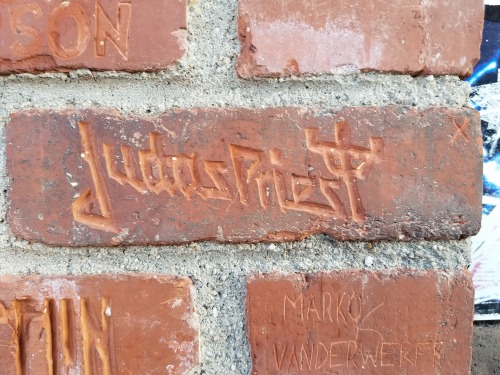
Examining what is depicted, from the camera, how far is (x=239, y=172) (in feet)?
1.28

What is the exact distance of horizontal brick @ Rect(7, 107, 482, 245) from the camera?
15.3 inches

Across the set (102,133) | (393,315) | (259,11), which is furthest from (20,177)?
(393,315)

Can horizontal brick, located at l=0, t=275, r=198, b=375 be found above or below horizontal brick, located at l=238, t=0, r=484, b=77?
below

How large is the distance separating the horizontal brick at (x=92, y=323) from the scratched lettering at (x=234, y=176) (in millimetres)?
62

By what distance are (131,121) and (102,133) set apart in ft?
0.09

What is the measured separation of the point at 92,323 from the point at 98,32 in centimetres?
26

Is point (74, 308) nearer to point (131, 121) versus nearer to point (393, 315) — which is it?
point (131, 121)

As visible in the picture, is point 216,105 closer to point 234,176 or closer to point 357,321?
point 234,176

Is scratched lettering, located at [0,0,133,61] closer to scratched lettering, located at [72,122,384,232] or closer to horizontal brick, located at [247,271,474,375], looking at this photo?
scratched lettering, located at [72,122,384,232]

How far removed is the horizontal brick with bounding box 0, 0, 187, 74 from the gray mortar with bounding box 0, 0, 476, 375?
1 centimetres

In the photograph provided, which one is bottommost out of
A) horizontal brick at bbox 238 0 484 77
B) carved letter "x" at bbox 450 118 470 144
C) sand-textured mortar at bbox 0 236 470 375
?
sand-textured mortar at bbox 0 236 470 375

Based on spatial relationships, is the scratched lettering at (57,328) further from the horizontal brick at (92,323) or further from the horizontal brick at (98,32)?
the horizontal brick at (98,32)

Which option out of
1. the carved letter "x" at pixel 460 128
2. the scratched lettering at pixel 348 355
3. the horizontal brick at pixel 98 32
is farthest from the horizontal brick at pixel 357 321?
the horizontal brick at pixel 98 32

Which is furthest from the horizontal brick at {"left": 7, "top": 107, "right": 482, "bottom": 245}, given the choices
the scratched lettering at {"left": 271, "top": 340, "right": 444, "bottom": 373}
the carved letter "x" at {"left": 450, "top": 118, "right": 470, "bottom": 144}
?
the scratched lettering at {"left": 271, "top": 340, "right": 444, "bottom": 373}
